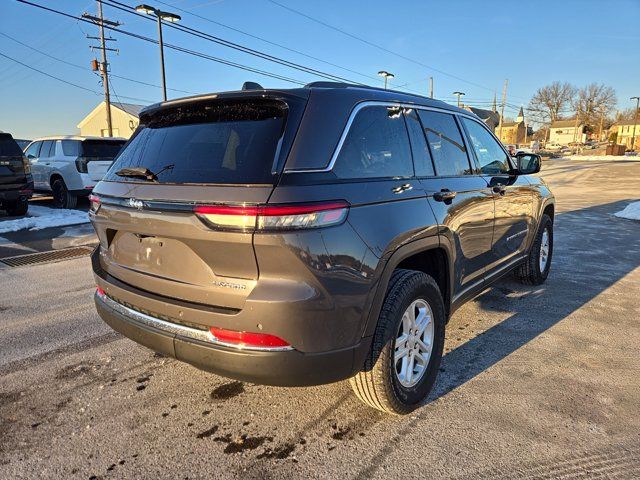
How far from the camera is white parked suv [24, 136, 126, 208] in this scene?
10875 mm

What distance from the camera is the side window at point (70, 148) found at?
11.1 m

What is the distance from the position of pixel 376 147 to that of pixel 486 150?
1.90 meters

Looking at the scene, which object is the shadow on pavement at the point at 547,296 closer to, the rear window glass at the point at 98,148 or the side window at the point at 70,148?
the rear window glass at the point at 98,148

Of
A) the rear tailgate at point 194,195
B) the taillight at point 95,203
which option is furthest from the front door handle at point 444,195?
the taillight at point 95,203

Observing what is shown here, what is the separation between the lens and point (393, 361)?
250 centimetres

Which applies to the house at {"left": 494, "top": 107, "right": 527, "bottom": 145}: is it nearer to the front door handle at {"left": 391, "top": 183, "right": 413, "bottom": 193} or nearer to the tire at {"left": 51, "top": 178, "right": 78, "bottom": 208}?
the tire at {"left": 51, "top": 178, "right": 78, "bottom": 208}

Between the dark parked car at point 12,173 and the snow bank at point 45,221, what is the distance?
0.49m

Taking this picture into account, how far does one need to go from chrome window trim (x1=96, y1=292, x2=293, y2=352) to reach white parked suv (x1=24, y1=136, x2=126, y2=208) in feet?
29.4

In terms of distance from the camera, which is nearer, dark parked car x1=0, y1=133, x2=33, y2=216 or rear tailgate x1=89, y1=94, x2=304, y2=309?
rear tailgate x1=89, y1=94, x2=304, y2=309

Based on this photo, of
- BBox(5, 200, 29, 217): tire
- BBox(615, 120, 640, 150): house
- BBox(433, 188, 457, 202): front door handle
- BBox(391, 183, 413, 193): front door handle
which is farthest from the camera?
BBox(615, 120, 640, 150): house

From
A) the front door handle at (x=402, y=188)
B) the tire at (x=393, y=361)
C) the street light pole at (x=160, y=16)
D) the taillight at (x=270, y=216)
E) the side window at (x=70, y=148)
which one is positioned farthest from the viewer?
the street light pole at (x=160, y=16)

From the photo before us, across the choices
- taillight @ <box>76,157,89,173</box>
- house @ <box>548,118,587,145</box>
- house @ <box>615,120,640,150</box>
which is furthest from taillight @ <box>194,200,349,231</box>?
house @ <box>548,118,587,145</box>

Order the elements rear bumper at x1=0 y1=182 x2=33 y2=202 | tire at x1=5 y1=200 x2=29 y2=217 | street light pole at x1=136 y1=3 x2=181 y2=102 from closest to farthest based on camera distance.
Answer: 1. rear bumper at x1=0 y1=182 x2=33 y2=202
2. tire at x1=5 y1=200 x2=29 y2=217
3. street light pole at x1=136 y1=3 x2=181 y2=102

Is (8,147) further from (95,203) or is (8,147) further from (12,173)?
(95,203)
